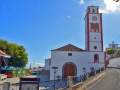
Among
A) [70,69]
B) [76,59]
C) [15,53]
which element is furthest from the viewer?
[15,53]

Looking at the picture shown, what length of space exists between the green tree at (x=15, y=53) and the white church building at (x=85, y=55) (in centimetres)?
1088

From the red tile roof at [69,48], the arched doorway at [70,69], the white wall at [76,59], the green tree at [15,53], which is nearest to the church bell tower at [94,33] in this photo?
the white wall at [76,59]

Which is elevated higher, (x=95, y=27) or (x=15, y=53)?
(x=95, y=27)

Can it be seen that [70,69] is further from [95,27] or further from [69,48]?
[95,27]

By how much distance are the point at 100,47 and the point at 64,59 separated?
903 cm

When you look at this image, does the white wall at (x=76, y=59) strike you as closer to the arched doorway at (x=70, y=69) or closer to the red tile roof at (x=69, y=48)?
the arched doorway at (x=70, y=69)

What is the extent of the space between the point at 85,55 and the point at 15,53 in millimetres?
18188

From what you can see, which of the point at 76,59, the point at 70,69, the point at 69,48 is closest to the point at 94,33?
the point at 69,48

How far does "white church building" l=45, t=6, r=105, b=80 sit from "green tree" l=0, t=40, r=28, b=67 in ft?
35.7

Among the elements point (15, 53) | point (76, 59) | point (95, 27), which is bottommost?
point (76, 59)

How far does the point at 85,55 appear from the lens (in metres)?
69.1

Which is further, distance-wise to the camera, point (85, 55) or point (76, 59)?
point (85, 55)

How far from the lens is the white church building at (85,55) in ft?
223

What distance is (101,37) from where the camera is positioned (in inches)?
2766
